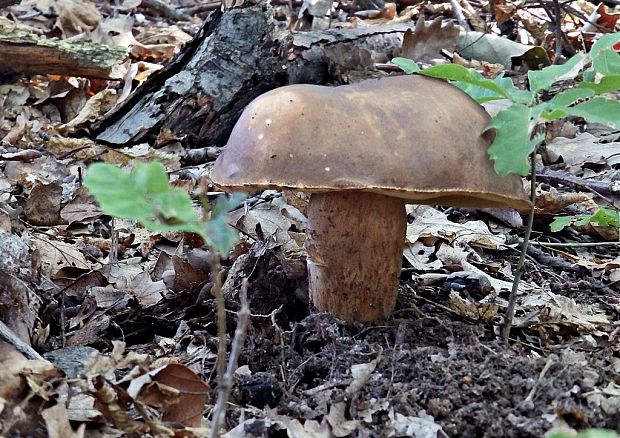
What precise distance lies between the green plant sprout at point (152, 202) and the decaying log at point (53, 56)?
16.2 ft

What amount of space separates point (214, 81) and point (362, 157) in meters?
3.36

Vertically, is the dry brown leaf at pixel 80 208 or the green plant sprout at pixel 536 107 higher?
the green plant sprout at pixel 536 107

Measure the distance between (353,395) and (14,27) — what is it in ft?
16.9

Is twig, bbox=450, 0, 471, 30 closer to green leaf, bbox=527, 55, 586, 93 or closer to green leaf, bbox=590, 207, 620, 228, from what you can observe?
green leaf, bbox=590, 207, 620, 228

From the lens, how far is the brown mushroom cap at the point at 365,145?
83.7 inches

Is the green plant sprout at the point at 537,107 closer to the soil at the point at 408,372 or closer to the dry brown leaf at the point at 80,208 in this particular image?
the soil at the point at 408,372

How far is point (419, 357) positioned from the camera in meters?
2.30

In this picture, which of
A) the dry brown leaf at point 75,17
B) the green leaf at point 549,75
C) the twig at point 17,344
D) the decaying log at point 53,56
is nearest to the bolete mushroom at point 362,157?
the green leaf at point 549,75

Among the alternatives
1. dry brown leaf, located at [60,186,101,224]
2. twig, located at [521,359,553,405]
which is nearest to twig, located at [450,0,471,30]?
dry brown leaf, located at [60,186,101,224]

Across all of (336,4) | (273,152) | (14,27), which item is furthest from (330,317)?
(336,4)

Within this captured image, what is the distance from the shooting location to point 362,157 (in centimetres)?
213

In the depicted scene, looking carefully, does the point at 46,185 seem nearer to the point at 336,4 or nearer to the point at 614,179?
the point at 614,179

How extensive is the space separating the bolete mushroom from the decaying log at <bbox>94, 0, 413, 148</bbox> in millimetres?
2855

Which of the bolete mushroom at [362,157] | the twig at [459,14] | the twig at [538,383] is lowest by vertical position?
the twig at [538,383]
